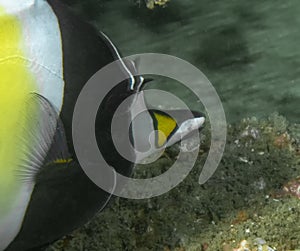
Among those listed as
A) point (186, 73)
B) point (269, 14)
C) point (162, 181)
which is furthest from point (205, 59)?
point (162, 181)

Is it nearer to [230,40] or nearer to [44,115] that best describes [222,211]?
[230,40]

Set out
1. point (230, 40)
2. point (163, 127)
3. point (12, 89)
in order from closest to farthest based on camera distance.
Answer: point (12, 89)
point (163, 127)
point (230, 40)

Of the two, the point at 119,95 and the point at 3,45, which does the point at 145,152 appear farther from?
the point at 3,45

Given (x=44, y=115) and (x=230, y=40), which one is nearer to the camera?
(x=44, y=115)

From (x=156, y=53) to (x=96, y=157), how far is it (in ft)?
→ 1.94

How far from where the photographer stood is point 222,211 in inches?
74.0

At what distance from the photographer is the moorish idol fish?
1368 mm

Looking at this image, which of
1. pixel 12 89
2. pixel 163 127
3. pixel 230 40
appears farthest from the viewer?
pixel 230 40

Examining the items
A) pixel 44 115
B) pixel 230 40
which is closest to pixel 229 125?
pixel 230 40

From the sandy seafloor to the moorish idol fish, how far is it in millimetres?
308

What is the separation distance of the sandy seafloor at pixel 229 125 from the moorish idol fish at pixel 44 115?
308 millimetres

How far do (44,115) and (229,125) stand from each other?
0.76 meters

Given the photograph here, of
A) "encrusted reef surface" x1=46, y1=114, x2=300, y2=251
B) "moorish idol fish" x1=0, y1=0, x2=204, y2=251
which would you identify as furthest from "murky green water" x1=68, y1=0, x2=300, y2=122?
"moorish idol fish" x1=0, y1=0, x2=204, y2=251

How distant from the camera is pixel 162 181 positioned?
1.94 meters
